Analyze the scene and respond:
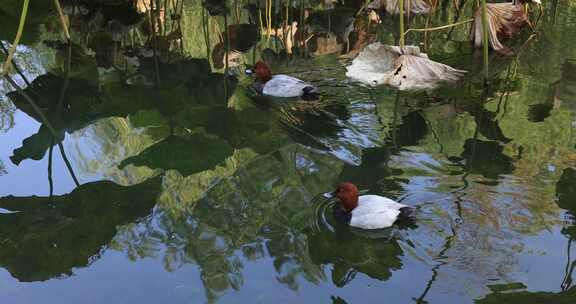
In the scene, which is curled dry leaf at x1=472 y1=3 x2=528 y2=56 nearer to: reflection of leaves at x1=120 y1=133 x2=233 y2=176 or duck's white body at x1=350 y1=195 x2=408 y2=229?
duck's white body at x1=350 y1=195 x2=408 y2=229

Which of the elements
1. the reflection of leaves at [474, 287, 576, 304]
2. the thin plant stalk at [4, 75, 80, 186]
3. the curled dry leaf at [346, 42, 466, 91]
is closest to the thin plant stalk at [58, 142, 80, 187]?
the thin plant stalk at [4, 75, 80, 186]

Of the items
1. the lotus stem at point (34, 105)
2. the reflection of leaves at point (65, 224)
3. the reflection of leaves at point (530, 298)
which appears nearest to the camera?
the reflection of leaves at point (530, 298)

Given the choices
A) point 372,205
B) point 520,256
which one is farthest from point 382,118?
point 520,256

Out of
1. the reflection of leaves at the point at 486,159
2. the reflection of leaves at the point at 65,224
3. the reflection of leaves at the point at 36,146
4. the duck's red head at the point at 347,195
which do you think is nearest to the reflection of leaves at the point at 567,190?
the reflection of leaves at the point at 486,159

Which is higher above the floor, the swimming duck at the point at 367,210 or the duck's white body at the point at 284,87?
the duck's white body at the point at 284,87

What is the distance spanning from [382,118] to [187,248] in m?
2.28

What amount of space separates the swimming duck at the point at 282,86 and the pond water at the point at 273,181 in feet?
0.27

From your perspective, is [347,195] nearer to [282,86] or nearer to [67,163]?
[67,163]

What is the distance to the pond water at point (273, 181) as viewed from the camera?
128 inches

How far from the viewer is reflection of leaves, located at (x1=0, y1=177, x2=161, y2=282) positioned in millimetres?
3473

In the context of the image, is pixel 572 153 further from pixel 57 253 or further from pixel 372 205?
pixel 57 253

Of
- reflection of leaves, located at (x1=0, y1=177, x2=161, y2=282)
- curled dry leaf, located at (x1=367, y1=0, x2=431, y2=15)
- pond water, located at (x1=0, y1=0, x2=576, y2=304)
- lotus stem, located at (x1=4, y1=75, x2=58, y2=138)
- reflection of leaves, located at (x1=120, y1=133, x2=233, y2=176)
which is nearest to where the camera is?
pond water, located at (x1=0, y1=0, x2=576, y2=304)

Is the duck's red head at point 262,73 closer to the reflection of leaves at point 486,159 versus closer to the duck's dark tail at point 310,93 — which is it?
the duck's dark tail at point 310,93

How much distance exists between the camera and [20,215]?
393 cm
